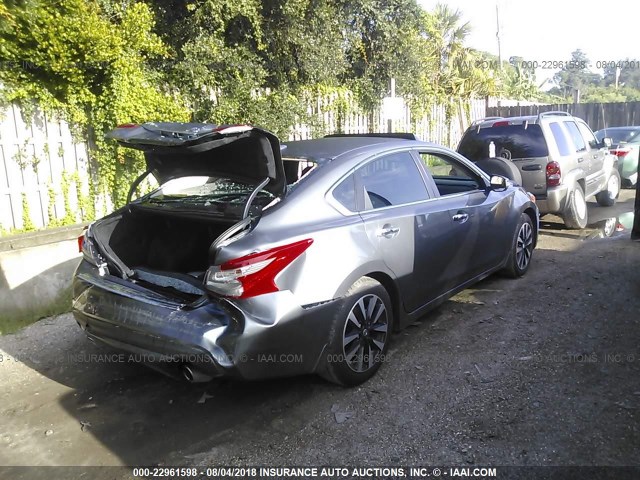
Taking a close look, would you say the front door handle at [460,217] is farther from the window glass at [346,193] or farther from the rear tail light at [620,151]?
the rear tail light at [620,151]

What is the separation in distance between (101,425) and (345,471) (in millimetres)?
1670

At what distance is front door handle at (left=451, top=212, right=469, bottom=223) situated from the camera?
15.0 ft

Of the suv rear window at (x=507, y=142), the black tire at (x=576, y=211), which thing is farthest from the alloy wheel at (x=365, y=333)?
the black tire at (x=576, y=211)

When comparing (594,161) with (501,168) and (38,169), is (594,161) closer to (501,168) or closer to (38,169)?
(501,168)

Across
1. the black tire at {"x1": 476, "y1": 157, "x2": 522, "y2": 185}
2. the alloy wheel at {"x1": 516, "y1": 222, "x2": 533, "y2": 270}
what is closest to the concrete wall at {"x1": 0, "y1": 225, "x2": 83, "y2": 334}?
the alloy wheel at {"x1": 516, "y1": 222, "x2": 533, "y2": 270}

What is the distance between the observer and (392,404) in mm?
3465

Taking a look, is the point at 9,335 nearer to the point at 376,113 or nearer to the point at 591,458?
the point at 591,458

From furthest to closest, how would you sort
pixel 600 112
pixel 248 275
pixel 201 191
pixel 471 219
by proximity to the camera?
pixel 600 112, pixel 471 219, pixel 201 191, pixel 248 275

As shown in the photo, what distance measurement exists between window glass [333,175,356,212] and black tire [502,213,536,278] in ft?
8.49

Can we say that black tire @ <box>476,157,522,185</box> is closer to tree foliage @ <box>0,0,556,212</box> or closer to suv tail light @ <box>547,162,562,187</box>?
suv tail light @ <box>547,162,562,187</box>

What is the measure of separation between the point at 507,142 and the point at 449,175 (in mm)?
2349

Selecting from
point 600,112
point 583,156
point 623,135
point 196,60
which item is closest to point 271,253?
point 196,60

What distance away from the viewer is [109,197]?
291 inches

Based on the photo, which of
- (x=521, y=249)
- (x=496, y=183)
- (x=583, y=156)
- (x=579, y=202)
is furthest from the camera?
(x=583, y=156)
